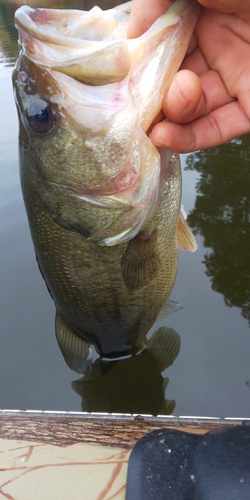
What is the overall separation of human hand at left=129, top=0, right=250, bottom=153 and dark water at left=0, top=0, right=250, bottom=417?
1485 millimetres

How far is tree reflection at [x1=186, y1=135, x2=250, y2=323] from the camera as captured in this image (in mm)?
2984

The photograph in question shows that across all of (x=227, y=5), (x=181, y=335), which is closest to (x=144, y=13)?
(x=227, y=5)

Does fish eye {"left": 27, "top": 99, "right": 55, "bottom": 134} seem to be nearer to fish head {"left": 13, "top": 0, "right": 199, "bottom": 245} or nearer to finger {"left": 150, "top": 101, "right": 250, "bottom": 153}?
fish head {"left": 13, "top": 0, "right": 199, "bottom": 245}

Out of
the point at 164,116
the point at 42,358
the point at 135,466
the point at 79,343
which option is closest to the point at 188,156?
the point at 42,358

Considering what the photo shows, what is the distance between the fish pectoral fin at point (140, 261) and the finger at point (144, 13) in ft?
2.10

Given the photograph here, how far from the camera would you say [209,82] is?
1.34 meters

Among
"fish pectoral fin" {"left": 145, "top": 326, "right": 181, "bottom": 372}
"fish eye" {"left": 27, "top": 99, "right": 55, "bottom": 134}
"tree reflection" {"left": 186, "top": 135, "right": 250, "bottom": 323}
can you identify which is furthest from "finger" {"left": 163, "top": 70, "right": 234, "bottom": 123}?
"tree reflection" {"left": 186, "top": 135, "right": 250, "bottom": 323}

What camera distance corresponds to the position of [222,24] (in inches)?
49.4

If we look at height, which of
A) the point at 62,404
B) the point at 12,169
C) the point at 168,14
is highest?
the point at 168,14

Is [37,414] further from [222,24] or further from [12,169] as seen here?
[12,169]

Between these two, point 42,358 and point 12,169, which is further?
point 12,169

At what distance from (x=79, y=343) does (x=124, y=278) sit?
1.64 ft

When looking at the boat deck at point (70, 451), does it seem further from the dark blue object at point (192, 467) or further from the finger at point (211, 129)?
the finger at point (211, 129)

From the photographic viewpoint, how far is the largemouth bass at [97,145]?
1.14 metres
